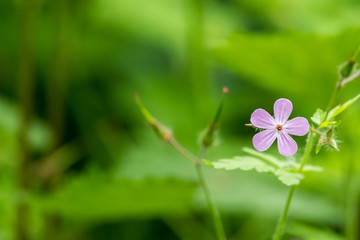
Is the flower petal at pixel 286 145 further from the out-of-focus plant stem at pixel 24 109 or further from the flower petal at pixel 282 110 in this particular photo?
the out-of-focus plant stem at pixel 24 109

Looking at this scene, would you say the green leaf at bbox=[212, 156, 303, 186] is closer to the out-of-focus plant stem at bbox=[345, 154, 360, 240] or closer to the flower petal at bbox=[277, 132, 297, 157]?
the flower petal at bbox=[277, 132, 297, 157]

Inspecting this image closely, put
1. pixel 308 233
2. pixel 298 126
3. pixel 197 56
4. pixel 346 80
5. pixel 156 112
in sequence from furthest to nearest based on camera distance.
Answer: pixel 156 112 < pixel 197 56 < pixel 308 233 < pixel 346 80 < pixel 298 126

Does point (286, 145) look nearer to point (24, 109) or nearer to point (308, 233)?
point (308, 233)

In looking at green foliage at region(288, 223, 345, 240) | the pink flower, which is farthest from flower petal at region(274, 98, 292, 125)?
green foliage at region(288, 223, 345, 240)

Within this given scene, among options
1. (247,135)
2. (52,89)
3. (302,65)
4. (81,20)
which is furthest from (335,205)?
(81,20)

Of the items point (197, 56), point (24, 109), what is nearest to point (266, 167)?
point (24, 109)
